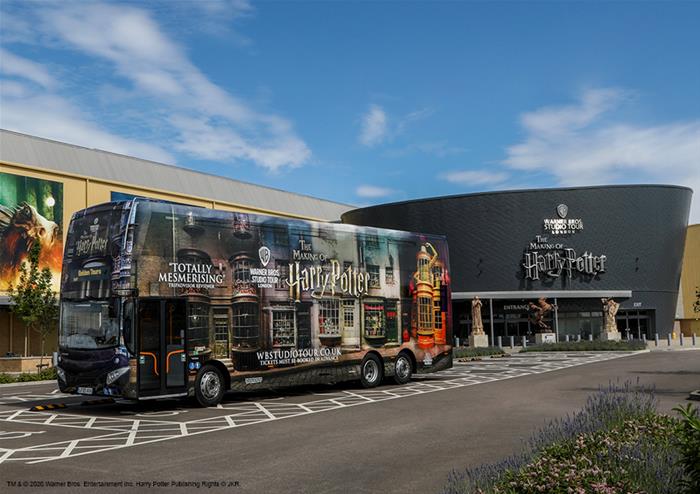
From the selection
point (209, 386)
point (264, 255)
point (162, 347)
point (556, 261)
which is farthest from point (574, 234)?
point (162, 347)

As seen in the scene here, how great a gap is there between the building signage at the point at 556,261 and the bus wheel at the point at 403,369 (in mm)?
45285

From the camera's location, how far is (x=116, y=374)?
14.9 m

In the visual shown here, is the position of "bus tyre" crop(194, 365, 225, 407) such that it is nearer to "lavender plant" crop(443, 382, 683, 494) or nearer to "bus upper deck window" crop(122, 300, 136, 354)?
"bus upper deck window" crop(122, 300, 136, 354)

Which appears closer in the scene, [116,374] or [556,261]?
[116,374]

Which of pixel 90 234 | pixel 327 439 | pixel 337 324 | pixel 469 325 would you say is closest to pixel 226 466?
pixel 327 439

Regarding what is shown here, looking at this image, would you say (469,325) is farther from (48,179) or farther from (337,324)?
(337,324)

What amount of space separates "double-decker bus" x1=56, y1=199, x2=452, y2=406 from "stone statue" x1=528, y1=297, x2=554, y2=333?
138ft

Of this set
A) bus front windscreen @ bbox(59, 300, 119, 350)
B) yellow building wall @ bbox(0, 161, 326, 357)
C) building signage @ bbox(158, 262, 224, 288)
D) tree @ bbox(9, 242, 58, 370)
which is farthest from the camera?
yellow building wall @ bbox(0, 161, 326, 357)

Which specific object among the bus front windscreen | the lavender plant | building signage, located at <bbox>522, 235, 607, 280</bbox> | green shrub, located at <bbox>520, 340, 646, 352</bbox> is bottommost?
green shrub, located at <bbox>520, 340, 646, 352</bbox>

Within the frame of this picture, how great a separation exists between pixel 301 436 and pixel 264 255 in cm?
658

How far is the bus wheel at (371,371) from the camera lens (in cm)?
2004

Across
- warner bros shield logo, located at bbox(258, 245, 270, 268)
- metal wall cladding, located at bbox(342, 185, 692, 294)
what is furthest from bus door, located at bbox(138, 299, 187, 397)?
metal wall cladding, located at bbox(342, 185, 692, 294)

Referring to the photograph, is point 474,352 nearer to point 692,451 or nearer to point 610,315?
point 610,315

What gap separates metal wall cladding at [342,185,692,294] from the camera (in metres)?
65.1
